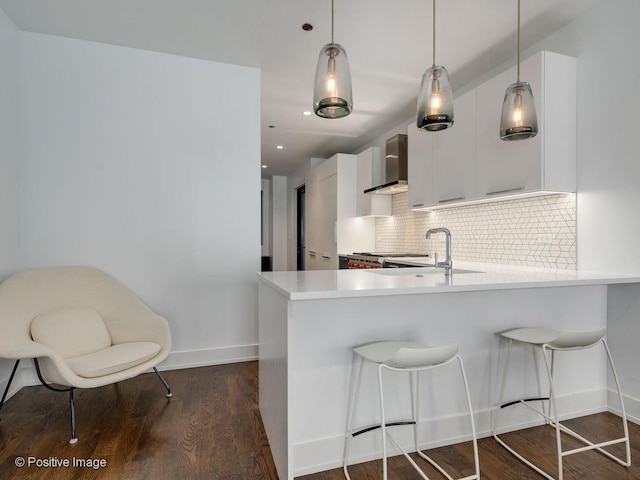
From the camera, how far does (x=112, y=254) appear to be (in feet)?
9.38

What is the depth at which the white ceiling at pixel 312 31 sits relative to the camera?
2.34 m

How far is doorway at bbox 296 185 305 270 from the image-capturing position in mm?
7562

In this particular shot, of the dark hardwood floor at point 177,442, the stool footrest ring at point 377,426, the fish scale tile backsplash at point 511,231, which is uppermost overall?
the fish scale tile backsplash at point 511,231

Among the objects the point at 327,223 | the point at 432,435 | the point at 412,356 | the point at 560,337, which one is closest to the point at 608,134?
the point at 560,337

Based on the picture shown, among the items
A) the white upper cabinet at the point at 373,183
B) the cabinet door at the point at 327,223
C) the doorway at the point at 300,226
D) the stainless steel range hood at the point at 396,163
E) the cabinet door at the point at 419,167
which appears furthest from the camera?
the doorway at the point at 300,226

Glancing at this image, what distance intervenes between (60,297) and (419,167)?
10.7 ft

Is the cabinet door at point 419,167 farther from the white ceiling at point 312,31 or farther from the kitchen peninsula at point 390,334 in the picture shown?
the kitchen peninsula at point 390,334

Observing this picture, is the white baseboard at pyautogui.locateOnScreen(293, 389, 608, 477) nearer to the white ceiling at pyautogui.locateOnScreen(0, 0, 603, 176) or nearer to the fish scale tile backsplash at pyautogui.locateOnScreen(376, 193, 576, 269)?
the fish scale tile backsplash at pyautogui.locateOnScreen(376, 193, 576, 269)

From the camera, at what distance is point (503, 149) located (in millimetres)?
2615

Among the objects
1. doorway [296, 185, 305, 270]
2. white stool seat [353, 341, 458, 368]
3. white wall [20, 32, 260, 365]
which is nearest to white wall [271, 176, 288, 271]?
doorway [296, 185, 305, 270]

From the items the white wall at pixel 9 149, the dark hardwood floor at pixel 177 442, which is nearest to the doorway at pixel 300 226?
the dark hardwood floor at pixel 177 442

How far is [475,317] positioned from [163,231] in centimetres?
245

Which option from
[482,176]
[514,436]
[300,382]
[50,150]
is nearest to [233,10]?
[50,150]

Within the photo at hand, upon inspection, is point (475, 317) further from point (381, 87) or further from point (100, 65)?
point (100, 65)
